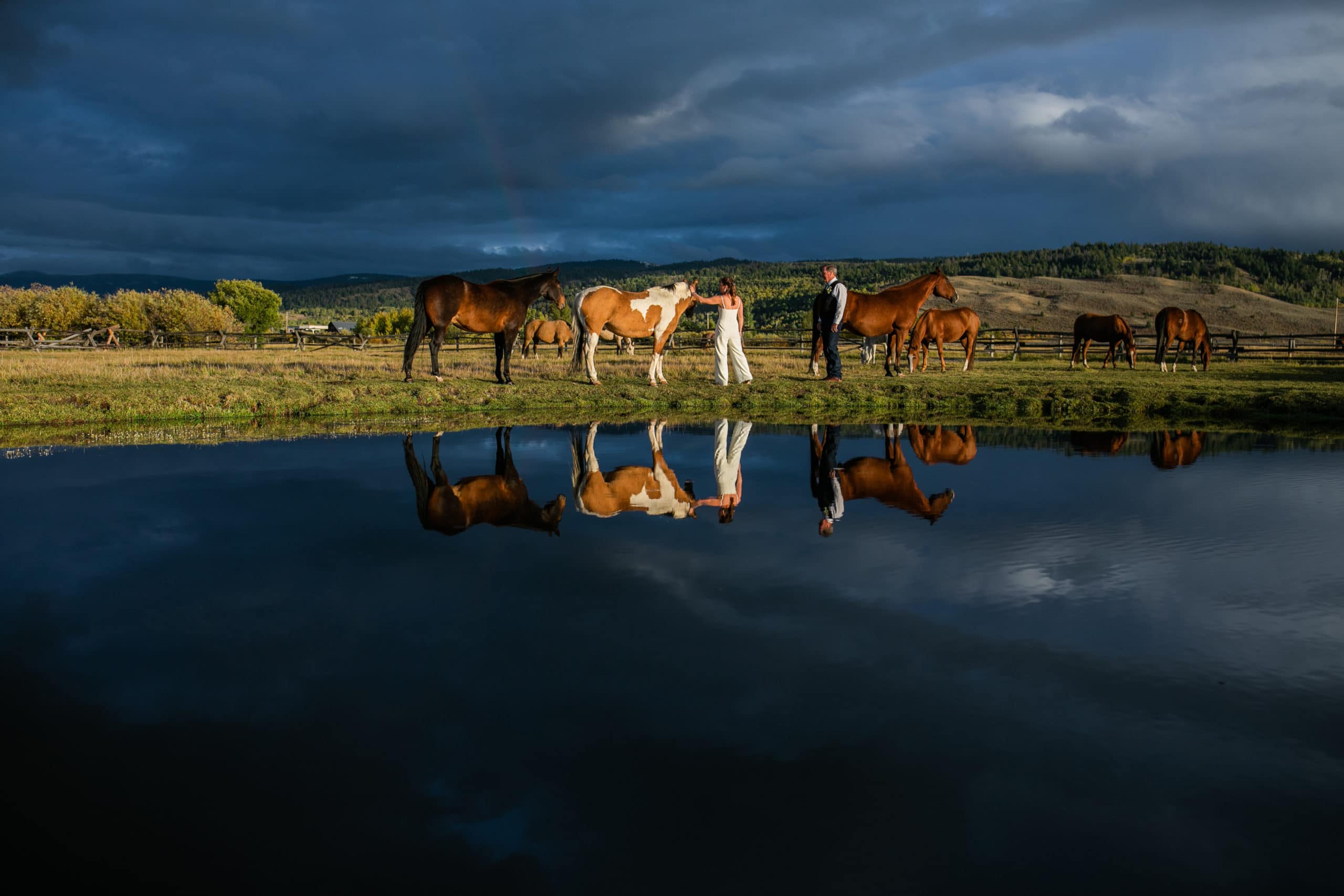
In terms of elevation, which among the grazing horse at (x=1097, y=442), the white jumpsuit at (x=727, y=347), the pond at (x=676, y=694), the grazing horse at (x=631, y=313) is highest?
the grazing horse at (x=631, y=313)

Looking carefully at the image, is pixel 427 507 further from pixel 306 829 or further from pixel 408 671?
pixel 306 829

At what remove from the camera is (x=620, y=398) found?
56.5 feet

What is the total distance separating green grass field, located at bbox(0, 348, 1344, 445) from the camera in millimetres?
15188

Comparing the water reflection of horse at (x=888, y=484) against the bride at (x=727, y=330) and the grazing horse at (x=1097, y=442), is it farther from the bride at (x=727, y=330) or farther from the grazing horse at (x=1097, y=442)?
the bride at (x=727, y=330)

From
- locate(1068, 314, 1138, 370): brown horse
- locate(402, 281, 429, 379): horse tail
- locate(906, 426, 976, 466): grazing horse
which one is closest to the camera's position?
locate(906, 426, 976, 466): grazing horse

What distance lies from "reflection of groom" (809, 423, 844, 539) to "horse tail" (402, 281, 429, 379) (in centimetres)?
899

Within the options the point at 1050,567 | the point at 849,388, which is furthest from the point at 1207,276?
the point at 1050,567

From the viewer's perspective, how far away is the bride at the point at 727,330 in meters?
18.4

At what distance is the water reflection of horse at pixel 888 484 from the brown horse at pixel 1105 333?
20263 mm

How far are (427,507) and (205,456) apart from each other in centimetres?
479

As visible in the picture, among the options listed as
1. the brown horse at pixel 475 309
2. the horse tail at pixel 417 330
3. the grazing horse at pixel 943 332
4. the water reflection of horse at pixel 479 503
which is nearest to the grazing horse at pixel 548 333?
the grazing horse at pixel 943 332

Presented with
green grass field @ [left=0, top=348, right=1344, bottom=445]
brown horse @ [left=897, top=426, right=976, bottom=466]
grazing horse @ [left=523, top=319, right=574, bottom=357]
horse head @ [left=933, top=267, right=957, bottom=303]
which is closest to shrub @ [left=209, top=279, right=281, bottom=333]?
grazing horse @ [left=523, top=319, right=574, bottom=357]

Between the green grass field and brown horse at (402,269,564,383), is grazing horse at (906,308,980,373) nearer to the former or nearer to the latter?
the green grass field

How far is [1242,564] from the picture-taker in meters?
6.35
